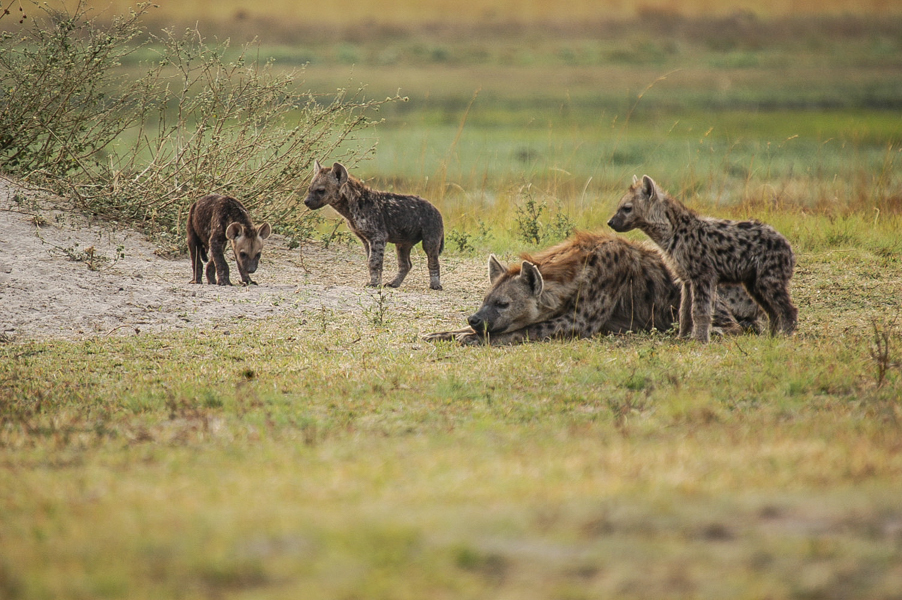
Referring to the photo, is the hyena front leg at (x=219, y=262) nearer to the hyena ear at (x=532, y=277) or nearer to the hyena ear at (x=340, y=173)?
the hyena ear at (x=340, y=173)

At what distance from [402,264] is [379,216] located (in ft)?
1.45

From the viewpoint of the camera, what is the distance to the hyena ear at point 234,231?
698 centimetres

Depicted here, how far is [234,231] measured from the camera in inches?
276

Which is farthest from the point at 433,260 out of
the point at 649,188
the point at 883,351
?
the point at 883,351

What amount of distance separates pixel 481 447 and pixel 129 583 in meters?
1.54

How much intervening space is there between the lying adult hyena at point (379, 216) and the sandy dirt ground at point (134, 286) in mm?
288

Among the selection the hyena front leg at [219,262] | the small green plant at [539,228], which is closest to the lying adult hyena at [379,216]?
the hyena front leg at [219,262]

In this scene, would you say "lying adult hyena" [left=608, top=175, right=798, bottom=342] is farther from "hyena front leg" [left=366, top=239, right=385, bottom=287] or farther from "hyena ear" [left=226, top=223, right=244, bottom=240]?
"hyena ear" [left=226, top=223, right=244, bottom=240]

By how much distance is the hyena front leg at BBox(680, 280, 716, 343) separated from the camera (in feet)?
18.1

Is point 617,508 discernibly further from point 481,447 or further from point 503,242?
point 503,242

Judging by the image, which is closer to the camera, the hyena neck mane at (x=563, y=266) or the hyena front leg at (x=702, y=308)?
the hyena front leg at (x=702, y=308)

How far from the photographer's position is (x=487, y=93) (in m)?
33.2

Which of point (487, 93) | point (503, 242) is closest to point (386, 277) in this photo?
point (503, 242)

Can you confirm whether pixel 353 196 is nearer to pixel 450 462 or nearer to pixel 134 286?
pixel 134 286
